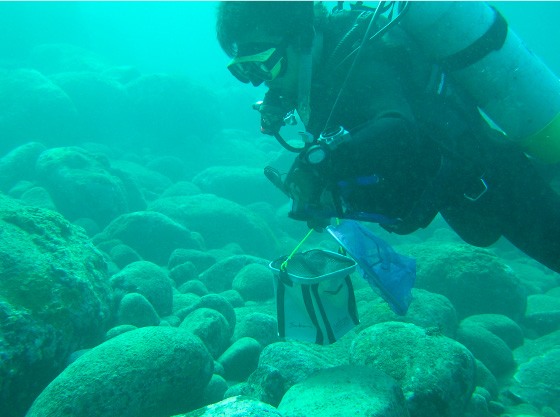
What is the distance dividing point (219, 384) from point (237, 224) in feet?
24.8

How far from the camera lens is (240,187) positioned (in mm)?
14984

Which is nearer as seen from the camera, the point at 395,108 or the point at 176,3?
the point at 395,108

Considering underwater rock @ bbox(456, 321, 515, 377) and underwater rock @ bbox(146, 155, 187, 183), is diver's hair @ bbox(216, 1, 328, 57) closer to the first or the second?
underwater rock @ bbox(456, 321, 515, 377)

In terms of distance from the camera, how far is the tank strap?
2.33 meters

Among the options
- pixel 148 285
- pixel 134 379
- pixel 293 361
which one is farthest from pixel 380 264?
pixel 148 285

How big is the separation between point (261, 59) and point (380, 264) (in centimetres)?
173

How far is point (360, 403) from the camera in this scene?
2.16 meters

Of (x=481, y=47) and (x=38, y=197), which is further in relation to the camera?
(x=38, y=197)

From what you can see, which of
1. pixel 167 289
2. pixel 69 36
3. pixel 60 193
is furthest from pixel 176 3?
pixel 167 289

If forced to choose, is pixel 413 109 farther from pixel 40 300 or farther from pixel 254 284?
pixel 254 284

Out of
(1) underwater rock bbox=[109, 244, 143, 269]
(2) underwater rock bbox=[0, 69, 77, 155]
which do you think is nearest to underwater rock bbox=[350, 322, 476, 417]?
(1) underwater rock bbox=[109, 244, 143, 269]

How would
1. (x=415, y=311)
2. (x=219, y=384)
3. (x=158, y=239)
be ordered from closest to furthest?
(x=219, y=384) < (x=415, y=311) < (x=158, y=239)

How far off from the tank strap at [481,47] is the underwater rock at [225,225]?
330 inches

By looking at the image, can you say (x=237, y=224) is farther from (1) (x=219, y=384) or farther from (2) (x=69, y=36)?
(2) (x=69, y=36)
